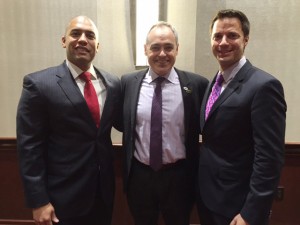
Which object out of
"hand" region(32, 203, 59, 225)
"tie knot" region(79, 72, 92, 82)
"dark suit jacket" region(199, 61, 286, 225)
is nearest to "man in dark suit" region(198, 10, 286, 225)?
"dark suit jacket" region(199, 61, 286, 225)

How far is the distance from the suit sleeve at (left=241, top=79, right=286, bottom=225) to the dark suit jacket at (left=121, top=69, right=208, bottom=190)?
46cm

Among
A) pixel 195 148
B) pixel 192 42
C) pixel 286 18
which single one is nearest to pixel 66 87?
pixel 195 148

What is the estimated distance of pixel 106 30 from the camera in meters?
2.23

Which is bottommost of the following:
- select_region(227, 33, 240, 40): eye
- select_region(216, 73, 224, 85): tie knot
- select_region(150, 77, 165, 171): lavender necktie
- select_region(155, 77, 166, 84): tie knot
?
select_region(150, 77, 165, 171): lavender necktie

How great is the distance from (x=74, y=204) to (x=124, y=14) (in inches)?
56.0

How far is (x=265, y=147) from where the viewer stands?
4.19 feet

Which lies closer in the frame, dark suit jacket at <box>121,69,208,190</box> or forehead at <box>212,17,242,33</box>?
forehead at <box>212,17,242,33</box>

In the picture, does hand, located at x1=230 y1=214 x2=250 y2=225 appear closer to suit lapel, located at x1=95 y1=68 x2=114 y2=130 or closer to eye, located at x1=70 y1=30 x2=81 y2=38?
suit lapel, located at x1=95 y1=68 x2=114 y2=130

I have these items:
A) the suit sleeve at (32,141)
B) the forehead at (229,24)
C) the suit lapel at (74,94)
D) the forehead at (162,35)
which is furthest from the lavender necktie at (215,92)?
the suit sleeve at (32,141)

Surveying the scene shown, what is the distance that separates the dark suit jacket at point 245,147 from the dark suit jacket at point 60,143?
58 centimetres

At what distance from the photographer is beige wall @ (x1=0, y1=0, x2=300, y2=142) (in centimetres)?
216

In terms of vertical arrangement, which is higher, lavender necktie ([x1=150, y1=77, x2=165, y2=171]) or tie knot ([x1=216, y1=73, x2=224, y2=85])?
tie knot ([x1=216, y1=73, x2=224, y2=85])

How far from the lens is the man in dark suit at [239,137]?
4.18 ft

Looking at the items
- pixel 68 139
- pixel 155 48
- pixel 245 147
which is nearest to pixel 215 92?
pixel 245 147
